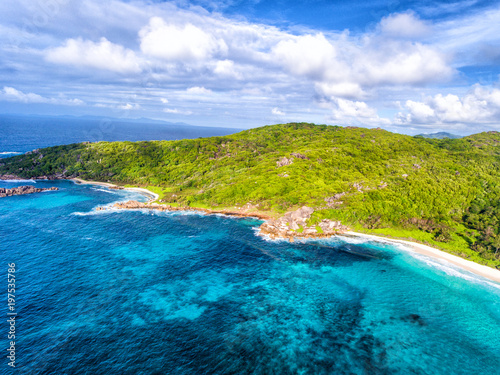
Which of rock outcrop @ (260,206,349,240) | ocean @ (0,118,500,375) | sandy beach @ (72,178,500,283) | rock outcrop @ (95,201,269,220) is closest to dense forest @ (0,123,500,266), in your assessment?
Answer: sandy beach @ (72,178,500,283)

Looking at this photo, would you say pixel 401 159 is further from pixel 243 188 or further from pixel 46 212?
pixel 46 212

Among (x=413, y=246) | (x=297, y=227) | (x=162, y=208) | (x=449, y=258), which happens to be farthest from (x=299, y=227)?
(x=162, y=208)

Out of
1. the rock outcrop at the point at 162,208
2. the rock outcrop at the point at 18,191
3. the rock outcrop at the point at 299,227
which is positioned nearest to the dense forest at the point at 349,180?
the rock outcrop at the point at 299,227

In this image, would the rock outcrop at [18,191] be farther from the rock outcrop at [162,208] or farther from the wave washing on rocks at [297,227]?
the wave washing on rocks at [297,227]

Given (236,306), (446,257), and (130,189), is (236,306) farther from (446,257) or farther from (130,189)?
(130,189)

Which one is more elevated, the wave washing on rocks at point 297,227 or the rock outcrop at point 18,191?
the wave washing on rocks at point 297,227

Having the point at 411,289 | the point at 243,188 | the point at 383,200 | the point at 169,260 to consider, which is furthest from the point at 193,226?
the point at 383,200
